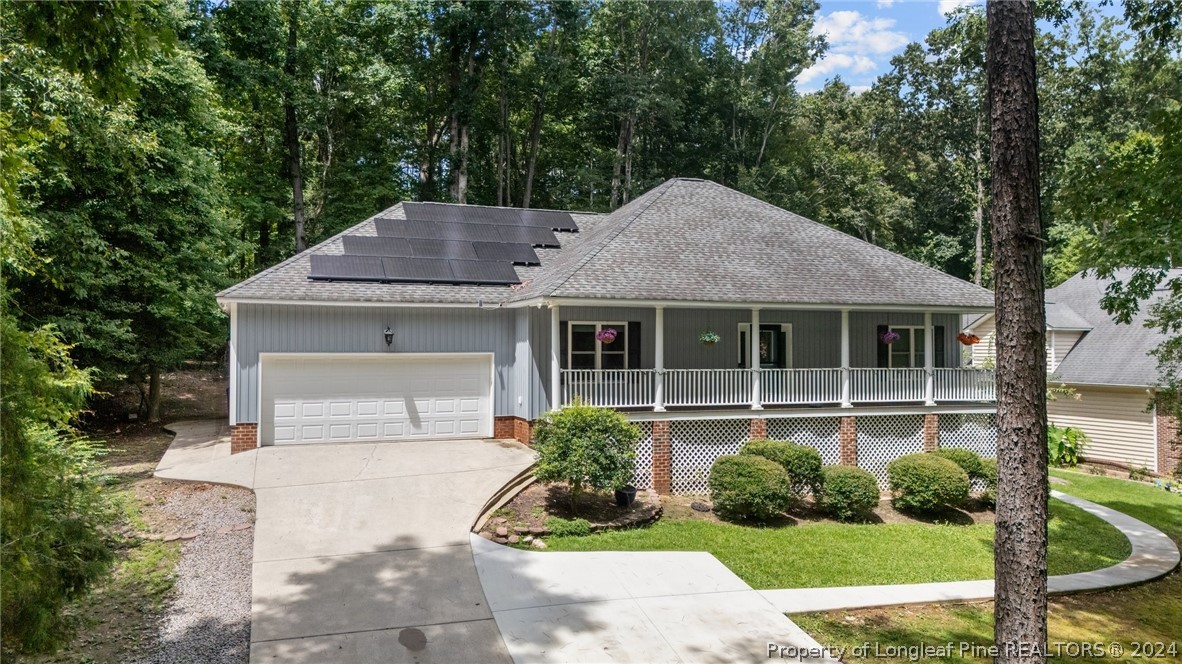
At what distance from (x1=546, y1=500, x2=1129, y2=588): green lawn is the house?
240 centimetres

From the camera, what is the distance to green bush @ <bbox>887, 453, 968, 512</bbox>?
11.2m

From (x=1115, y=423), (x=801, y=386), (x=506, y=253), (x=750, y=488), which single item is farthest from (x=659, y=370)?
(x=1115, y=423)

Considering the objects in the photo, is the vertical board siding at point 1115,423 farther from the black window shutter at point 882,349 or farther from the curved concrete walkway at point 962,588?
the curved concrete walkway at point 962,588

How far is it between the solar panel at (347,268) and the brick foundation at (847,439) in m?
10.6

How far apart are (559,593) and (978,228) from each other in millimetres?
32996

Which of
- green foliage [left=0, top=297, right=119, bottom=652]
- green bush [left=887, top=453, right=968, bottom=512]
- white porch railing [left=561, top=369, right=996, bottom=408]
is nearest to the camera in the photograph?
green foliage [left=0, top=297, right=119, bottom=652]

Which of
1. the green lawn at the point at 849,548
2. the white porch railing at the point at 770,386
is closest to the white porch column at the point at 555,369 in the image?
the white porch railing at the point at 770,386

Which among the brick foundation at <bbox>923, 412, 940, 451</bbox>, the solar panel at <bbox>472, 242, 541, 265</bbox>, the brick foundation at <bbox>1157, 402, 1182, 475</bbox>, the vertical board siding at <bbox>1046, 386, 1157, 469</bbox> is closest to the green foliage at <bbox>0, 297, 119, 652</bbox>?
the solar panel at <bbox>472, 242, 541, 265</bbox>

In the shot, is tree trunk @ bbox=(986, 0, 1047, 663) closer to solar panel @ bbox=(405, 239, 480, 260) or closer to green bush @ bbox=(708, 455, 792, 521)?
green bush @ bbox=(708, 455, 792, 521)

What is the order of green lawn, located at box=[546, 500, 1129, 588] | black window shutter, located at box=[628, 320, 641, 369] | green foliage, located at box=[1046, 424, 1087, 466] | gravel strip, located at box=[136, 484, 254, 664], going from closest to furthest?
gravel strip, located at box=[136, 484, 254, 664] → green lawn, located at box=[546, 500, 1129, 588] → black window shutter, located at box=[628, 320, 641, 369] → green foliage, located at box=[1046, 424, 1087, 466]

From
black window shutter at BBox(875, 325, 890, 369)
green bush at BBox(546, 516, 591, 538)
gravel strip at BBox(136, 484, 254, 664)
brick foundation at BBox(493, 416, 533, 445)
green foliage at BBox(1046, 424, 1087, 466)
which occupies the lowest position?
green foliage at BBox(1046, 424, 1087, 466)

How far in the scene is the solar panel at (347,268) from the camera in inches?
522

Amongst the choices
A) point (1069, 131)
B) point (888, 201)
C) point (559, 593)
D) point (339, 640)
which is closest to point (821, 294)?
point (559, 593)

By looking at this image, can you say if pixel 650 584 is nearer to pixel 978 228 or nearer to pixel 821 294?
pixel 821 294
